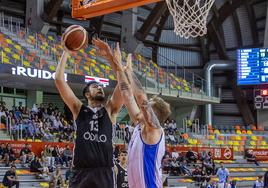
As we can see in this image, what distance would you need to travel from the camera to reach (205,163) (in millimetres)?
21609

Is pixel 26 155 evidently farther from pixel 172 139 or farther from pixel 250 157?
pixel 250 157

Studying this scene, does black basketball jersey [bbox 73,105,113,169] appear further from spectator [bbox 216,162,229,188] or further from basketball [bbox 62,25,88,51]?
spectator [bbox 216,162,229,188]

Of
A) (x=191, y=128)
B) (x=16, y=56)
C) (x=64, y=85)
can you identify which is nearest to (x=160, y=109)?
(x=64, y=85)

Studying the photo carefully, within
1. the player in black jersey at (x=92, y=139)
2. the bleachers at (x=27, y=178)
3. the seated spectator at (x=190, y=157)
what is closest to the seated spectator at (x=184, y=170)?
the seated spectator at (x=190, y=157)

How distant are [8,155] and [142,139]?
13127 mm

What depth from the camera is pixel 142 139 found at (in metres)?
4.04

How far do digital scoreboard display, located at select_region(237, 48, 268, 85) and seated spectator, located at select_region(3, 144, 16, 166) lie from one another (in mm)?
14233

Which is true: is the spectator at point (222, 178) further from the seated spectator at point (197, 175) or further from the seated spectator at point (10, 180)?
the seated spectator at point (10, 180)

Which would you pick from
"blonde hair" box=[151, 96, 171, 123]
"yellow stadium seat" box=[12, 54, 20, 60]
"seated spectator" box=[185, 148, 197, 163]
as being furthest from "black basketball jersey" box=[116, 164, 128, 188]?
"seated spectator" box=[185, 148, 197, 163]

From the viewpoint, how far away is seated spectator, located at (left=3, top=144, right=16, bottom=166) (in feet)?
53.5

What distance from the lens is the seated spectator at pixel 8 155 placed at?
16312 millimetres

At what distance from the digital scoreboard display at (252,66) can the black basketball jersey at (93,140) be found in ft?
75.9

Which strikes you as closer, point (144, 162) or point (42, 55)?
point (144, 162)

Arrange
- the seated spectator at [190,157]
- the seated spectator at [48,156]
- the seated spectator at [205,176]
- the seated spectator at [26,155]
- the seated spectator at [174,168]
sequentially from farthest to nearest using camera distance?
the seated spectator at [190,157] → the seated spectator at [174,168] → the seated spectator at [205,176] → the seated spectator at [48,156] → the seated spectator at [26,155]
